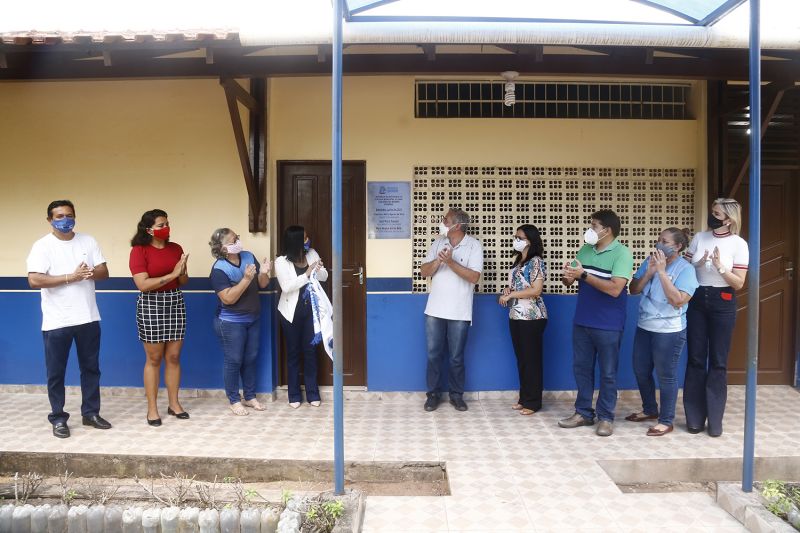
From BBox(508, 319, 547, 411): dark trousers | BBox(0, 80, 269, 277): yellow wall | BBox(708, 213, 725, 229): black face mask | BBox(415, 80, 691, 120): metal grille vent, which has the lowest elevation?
BBox(508, 319, 547, 411): dark trousers

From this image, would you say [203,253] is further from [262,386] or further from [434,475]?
[434,475]

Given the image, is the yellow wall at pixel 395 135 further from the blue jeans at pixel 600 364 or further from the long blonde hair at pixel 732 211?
the blue jeans at pixel 600 364

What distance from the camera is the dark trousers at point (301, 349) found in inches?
204

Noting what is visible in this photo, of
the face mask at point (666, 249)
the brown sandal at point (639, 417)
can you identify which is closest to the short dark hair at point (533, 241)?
the face mask at point (666, 249)

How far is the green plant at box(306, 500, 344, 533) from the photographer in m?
3.04

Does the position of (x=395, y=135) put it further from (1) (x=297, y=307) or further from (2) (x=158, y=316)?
(2) (x=158, y=316)

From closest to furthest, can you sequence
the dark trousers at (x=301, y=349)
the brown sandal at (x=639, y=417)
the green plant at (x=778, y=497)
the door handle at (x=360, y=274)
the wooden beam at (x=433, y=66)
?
the green plant at (x=778, y=497)
the wooden beam at (x=433, y=66)
the brown sandal at (x=639, y=417)
the dark trousers at (x=301, y=349)
the door handle at (x=360, y=274)

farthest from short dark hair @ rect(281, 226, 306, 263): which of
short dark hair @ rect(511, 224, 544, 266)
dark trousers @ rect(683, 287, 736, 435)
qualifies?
dark trousers @ rect(683, 287, 736, 435)

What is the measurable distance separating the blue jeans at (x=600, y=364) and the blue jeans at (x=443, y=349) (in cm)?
98

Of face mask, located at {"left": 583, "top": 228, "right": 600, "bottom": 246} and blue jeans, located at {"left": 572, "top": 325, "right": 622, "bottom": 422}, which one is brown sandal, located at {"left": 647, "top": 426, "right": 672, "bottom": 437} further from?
face mask, located at {"left": 583, "top": 228, "right": 600, "bottom": 246}

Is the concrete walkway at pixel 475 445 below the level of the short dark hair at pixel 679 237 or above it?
below

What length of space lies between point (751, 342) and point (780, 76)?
252 centimetres

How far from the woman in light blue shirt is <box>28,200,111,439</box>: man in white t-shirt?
4.26 m

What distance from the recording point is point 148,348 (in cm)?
471
